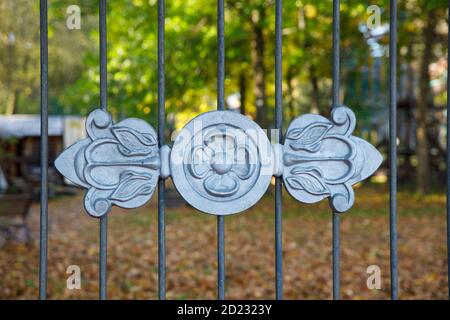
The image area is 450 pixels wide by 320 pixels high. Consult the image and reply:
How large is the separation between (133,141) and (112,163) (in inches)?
4.5

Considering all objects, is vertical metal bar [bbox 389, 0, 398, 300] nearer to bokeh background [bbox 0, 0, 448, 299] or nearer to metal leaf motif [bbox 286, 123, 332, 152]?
bokeh background [bbox 0, 0, 448, 299]

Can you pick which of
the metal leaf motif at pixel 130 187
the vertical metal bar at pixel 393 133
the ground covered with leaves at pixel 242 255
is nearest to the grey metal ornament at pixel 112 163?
the metal leaf motif at pixel 130 187

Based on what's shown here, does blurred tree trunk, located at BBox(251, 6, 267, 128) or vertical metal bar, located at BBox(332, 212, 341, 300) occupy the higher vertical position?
blurred tree trunk, located at BBox(251, 6, 267, 128)

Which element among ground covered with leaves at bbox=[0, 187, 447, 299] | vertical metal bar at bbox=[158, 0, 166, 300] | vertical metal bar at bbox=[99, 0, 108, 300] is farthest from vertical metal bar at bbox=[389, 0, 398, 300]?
ground covered with leaves at bbox=[0, 187, 447, 299]

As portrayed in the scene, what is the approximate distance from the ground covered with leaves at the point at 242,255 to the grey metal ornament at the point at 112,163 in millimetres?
3780

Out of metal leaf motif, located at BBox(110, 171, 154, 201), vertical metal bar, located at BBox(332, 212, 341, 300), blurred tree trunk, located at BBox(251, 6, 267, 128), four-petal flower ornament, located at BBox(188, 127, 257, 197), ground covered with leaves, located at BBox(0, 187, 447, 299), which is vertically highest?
blurred tree trunk, located at BBox(251, 6, 267, 128)

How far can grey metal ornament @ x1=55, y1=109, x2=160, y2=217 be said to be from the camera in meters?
1.98

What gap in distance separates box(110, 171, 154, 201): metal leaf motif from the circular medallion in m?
0.12

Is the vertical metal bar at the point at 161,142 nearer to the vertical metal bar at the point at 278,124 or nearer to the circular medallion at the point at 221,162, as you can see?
the circular medallion at the point at 221,162

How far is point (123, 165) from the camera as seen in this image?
2.00 m

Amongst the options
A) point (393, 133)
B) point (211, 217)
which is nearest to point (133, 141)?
point (393, 133)

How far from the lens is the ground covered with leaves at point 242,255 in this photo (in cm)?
582

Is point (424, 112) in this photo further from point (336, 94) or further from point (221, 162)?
point (221, 162)

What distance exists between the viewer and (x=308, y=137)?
204 centimetres
